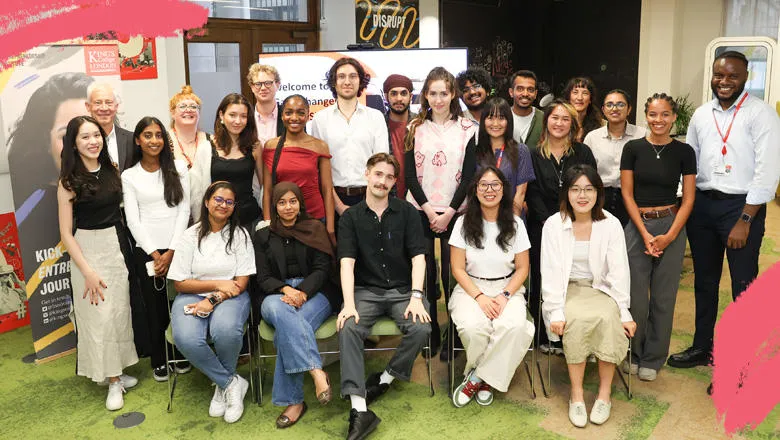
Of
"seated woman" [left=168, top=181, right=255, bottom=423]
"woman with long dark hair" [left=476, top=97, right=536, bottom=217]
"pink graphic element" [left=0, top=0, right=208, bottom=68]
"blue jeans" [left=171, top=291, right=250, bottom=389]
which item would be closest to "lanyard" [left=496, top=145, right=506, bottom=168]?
"woman with long dark hair" [left=476, top=97, right=536, bottom=217]

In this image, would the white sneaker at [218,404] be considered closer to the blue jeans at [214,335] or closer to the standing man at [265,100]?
the blue jeans at [214,335]

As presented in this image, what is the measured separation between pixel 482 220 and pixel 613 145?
932 millimetres

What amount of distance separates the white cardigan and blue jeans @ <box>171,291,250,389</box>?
146 centimetres

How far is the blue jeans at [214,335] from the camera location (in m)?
3.04

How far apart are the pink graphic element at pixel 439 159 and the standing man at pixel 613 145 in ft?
2.80

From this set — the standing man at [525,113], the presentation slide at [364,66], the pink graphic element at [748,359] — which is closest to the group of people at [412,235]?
the pink graphic element at [748,359]

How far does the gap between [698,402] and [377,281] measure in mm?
1641

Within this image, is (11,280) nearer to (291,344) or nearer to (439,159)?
(291,344)

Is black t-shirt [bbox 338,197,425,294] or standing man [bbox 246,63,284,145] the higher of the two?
standing man [bbox 246,63,284,145]

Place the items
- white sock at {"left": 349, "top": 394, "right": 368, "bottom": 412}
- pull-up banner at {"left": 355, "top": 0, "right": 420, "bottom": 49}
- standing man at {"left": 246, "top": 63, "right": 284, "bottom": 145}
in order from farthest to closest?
pull-up banner at {"left": 355, "top": 0, "right": 420, "bottom": 49}, standing man at {"left": 246, "top": 63, "right": 284, "bottom": 145}, white sock at {"left": 349, "top": 394, "right": 368, "bottom": 412}

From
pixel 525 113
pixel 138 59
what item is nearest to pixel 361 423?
pixel 525 113

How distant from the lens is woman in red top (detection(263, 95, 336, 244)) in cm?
344

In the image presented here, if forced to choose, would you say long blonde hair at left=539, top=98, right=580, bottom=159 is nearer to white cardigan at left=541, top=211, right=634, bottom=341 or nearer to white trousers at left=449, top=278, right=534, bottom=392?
white cardigan at left=541, top=211, right=634, bottom=341

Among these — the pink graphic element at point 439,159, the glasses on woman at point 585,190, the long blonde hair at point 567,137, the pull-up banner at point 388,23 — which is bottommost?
the glasses on woman at point 585,190
